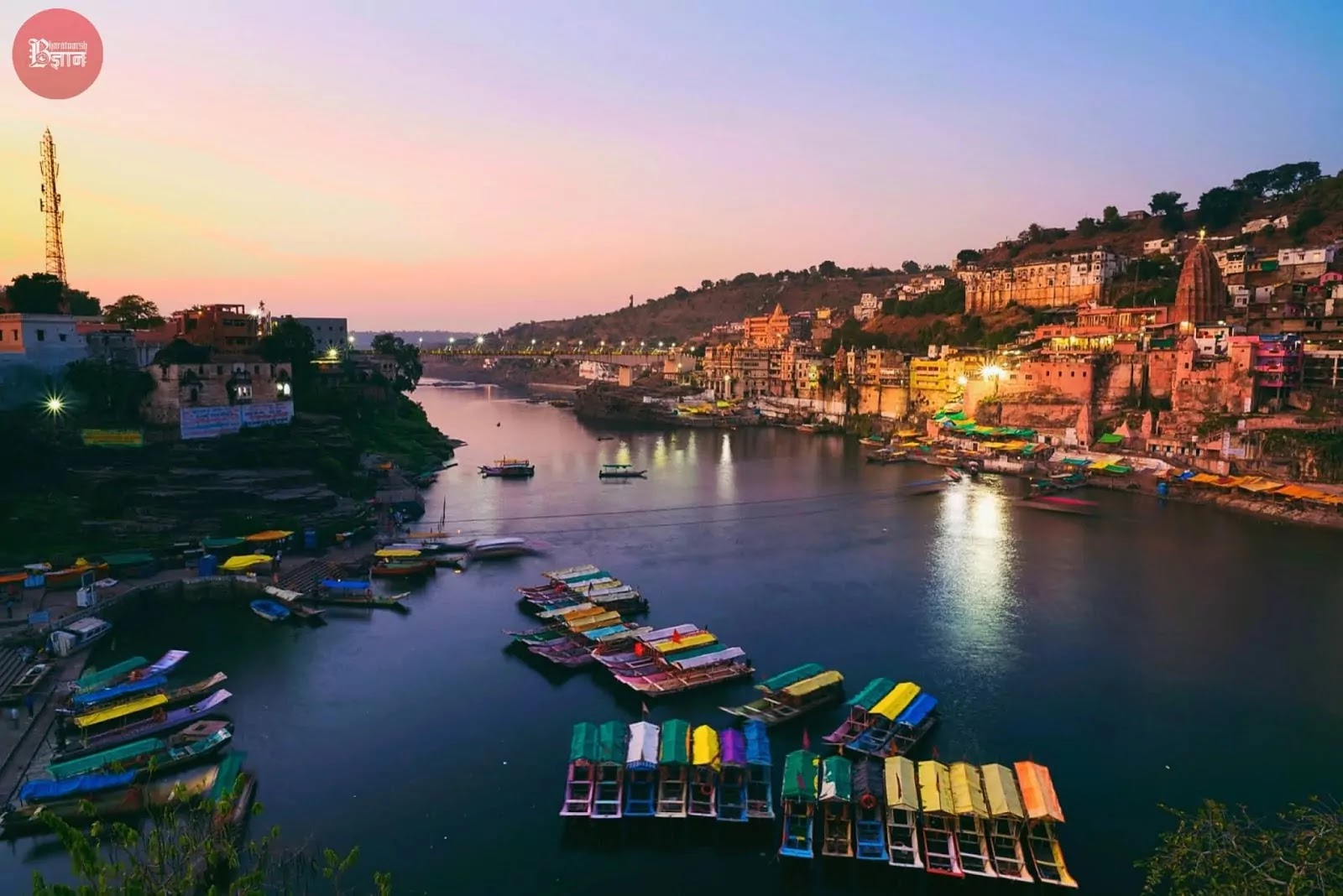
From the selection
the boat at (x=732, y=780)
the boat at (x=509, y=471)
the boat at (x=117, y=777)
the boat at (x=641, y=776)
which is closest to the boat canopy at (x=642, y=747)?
the boat at (x=641, y=776)

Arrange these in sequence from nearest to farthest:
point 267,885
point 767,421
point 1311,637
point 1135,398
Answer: point 267,885 → point 1311,637 → point 1135,398 → point 767,421

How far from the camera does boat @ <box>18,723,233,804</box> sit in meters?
10.5

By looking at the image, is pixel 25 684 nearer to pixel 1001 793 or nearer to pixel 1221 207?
pixel 1001 793

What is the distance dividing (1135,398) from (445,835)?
36.6m

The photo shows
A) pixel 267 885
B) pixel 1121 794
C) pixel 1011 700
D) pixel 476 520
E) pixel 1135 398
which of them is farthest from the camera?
pixel 1135 398

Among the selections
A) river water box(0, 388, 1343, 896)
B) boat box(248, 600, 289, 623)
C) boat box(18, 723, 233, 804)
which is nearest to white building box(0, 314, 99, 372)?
river water box(0, 388, 1343, 896)

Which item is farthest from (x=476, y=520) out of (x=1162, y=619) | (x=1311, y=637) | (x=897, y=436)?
(x=897, y=436)

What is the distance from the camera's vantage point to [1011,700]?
46.3 ft

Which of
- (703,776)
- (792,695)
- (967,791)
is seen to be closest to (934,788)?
(967,791)

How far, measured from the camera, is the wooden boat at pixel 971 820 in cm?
959

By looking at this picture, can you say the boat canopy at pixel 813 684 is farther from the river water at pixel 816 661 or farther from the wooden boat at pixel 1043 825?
the wooden boat at pixel 1043 825

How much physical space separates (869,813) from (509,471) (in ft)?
89.1

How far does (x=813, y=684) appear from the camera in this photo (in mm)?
13766

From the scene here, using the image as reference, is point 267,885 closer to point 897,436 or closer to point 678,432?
point 897,436
